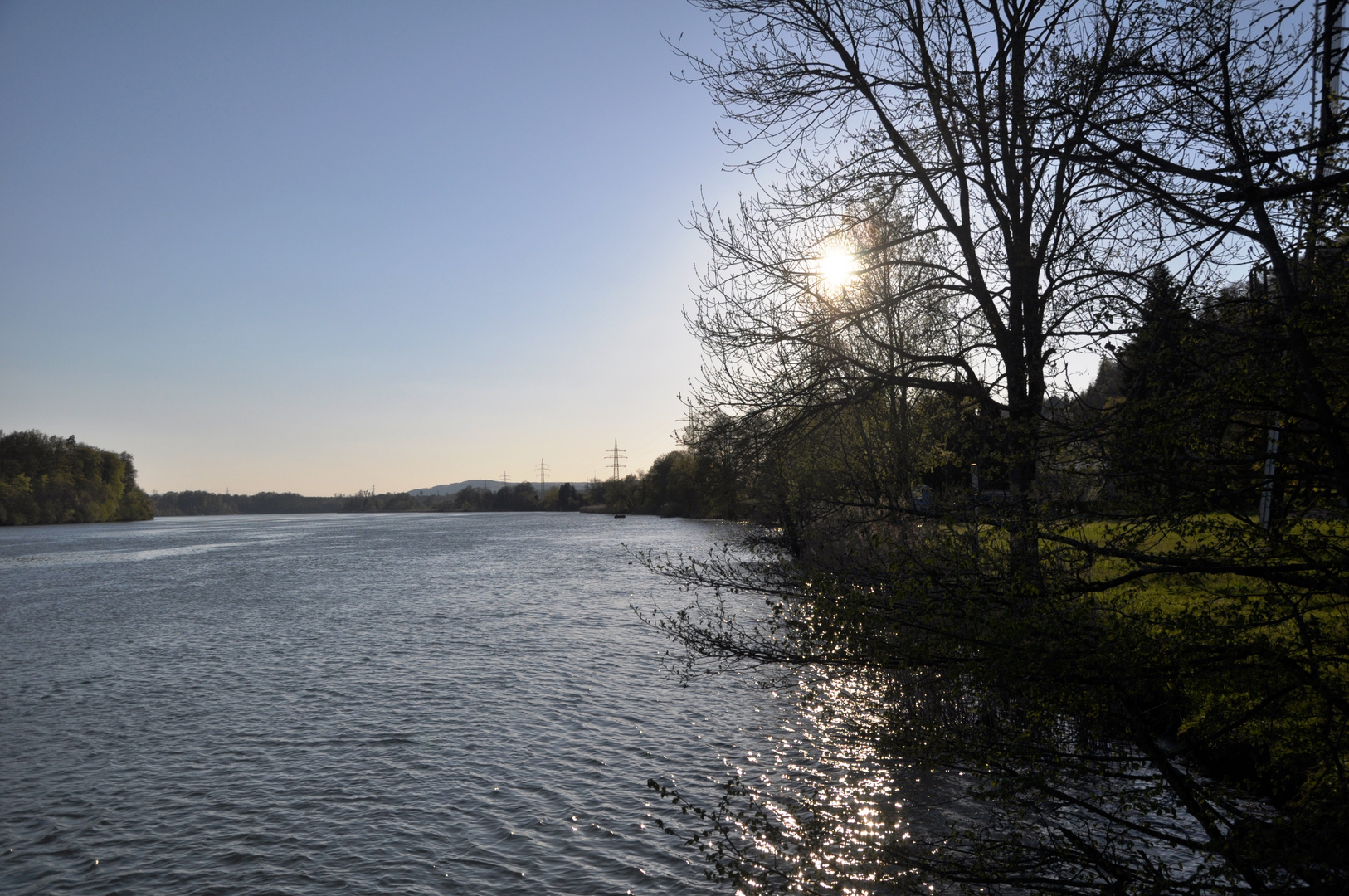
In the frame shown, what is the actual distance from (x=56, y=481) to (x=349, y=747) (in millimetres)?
118869

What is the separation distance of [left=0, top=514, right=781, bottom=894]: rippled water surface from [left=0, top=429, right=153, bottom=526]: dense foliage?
3728 inches

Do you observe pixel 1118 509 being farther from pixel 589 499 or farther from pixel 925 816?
pixel 589 499

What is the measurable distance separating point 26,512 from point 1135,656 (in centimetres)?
12475

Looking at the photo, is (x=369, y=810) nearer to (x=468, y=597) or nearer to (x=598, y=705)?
(x=598, y=705)

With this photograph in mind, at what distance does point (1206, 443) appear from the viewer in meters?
4.90

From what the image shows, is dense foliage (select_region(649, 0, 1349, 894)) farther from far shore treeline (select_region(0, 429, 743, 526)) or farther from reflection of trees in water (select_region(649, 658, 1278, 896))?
far shore treeline (select_region(0, 429, 743, 526))

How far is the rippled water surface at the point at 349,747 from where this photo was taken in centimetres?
744

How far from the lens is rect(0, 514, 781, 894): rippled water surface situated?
7438mm

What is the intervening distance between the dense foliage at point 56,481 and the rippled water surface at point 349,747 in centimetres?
9470

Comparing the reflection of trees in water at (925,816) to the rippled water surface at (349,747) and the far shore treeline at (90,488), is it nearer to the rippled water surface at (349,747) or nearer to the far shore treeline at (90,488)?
the rippled water surface at (349,747)

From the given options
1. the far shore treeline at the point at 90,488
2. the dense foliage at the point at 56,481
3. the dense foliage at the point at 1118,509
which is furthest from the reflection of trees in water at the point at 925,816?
the dense foliage at the point at 56,481

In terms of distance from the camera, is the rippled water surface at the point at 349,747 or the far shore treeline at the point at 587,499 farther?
the far shore treeline at the point at 587,499

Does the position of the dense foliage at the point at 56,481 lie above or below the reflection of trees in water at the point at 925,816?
above

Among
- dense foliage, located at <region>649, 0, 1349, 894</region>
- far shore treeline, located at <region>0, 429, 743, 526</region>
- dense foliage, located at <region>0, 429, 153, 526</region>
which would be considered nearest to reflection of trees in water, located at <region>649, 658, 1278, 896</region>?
dense foliage, located at <region>649, 0, 1349, 894</region>
